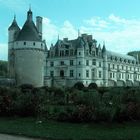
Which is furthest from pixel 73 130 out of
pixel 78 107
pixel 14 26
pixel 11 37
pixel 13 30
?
pixel 14 26

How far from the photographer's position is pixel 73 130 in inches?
393

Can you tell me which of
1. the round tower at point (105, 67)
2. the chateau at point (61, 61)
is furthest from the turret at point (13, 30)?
the round tower at point (105, 67)

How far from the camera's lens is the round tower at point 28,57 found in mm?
50031

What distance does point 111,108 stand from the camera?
11.1m

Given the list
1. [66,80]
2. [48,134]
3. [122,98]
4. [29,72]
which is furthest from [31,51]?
[48,134]

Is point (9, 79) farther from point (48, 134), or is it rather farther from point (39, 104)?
point (48, 134)

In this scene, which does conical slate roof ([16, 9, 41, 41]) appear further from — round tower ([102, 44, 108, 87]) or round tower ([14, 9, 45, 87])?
round tower ([102, 44, 108, 87])

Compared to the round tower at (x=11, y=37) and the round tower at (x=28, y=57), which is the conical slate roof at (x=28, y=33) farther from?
the round tower at (x=11, y=37)

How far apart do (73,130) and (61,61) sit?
6114 cm

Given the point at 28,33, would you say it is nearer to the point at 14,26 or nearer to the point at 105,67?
the point at 14,26

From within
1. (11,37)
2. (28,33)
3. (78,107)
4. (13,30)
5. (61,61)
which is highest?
(13,30)

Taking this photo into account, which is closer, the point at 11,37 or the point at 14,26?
the point at 11,37

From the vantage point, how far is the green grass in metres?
8.98

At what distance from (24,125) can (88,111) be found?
212cm
